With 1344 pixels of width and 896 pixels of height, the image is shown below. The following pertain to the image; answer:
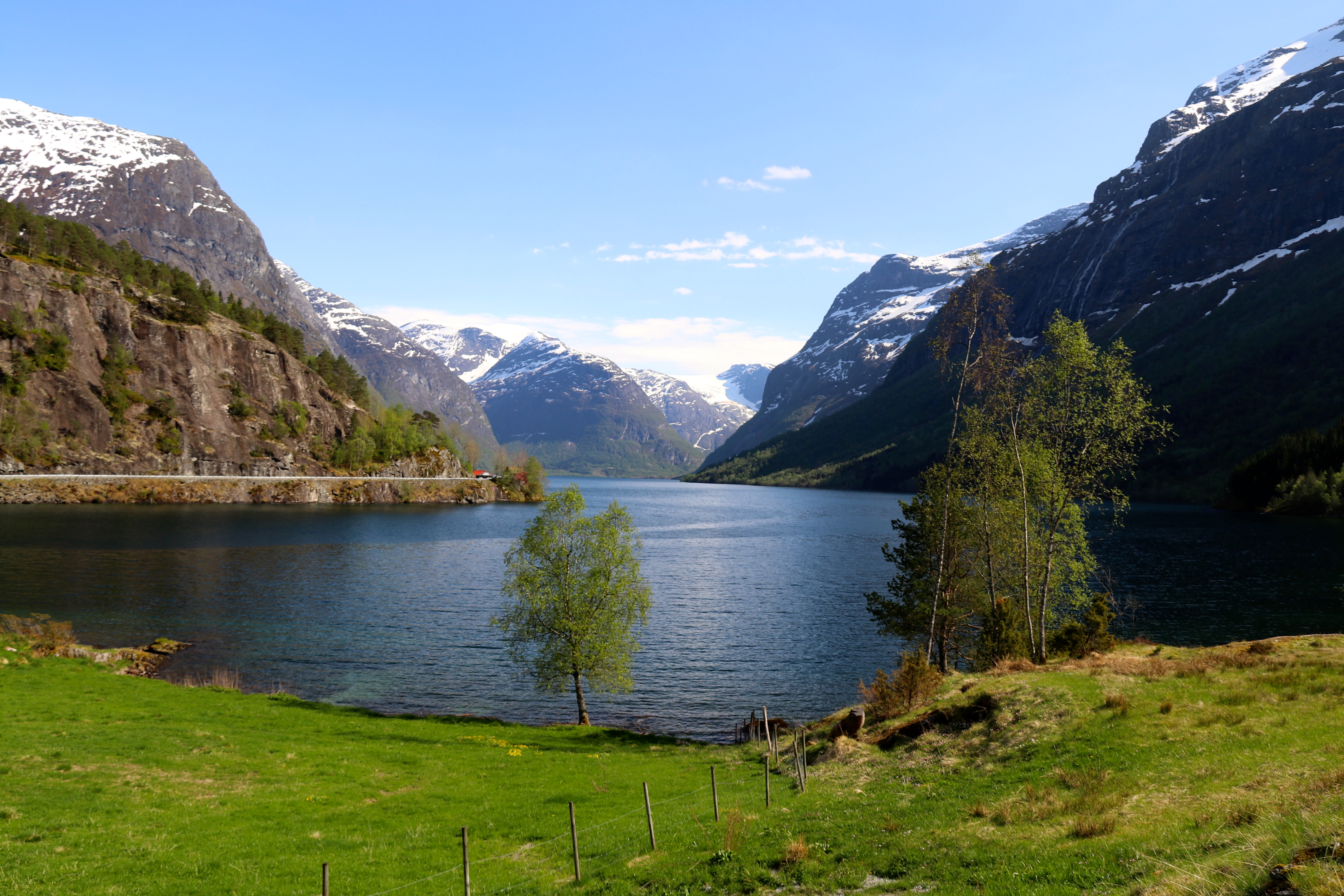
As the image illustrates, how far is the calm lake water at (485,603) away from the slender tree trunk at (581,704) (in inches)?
74.6

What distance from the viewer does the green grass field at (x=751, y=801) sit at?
53.4 ft

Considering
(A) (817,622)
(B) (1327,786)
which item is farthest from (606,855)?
(A) (817,622)

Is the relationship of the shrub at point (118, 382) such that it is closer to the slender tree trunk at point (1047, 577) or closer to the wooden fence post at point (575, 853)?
the wooden fence post at point (575, 853)

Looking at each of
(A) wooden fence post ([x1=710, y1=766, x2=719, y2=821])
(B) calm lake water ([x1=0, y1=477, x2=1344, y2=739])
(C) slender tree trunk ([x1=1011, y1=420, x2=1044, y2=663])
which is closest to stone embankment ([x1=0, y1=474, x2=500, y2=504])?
(B) calm lake water ([x1=0, y1=477, x2=1344, y2=739])

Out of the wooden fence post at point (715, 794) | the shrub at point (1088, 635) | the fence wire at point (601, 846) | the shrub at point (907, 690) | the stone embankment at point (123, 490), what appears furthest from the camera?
the stone embankment at point (123, 490)

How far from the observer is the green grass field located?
16281 millimetres

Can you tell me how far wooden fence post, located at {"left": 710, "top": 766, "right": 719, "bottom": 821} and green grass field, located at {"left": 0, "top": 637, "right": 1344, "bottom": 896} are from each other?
0.43 metres

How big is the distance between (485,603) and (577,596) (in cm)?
3663

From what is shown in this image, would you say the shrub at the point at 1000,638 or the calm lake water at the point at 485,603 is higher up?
the shrub at the point at 1000,638

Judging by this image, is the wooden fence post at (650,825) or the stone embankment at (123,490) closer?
the wooden fence post at (650,825)

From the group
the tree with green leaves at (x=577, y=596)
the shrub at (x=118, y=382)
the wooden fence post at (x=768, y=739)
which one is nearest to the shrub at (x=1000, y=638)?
the wooden fence post at (x=768, y=739)

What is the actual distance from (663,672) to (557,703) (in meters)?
10.8

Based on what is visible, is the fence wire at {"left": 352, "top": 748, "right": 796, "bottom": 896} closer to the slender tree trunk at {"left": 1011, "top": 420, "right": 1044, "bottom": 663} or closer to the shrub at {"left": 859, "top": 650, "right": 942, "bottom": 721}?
the shrub at {"left": 859, "top": 650, "right": 942, "bottom": 721}

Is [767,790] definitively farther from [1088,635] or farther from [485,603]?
[485,603]
